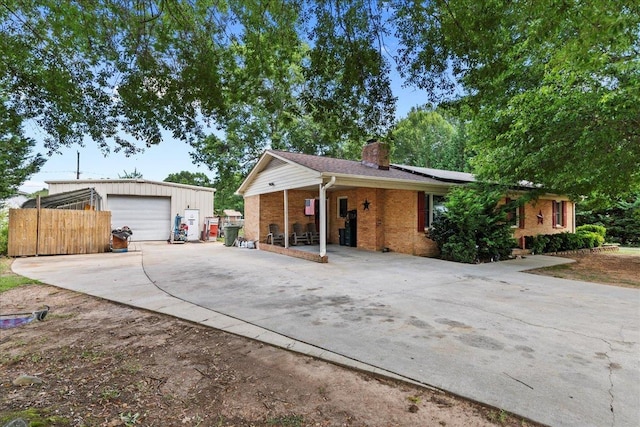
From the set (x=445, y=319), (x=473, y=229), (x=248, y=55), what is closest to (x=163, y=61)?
(x=248, y=55)

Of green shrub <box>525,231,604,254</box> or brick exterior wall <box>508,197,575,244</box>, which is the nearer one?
green shrub <box>525,231,604,254</box>

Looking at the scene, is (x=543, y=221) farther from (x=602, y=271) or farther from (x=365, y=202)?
(x=365, y=202)

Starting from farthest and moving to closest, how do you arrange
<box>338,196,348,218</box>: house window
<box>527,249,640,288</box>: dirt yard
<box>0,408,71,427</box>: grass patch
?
<box>338,196,348,218</box>: house window, <box>527,249,640,288</box>: dirt yard, <box>0,408,71,427</box>: grass patch

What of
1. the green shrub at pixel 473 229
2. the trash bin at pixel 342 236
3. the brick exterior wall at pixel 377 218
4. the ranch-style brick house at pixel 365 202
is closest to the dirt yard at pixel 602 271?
the green shrub at pixel 473 229

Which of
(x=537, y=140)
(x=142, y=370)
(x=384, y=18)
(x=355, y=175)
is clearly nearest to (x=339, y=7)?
(x=384, y=18)

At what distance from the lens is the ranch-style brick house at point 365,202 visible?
10500 millimetres

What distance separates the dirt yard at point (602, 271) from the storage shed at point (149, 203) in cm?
1693

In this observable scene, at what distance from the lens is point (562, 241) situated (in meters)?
13.3

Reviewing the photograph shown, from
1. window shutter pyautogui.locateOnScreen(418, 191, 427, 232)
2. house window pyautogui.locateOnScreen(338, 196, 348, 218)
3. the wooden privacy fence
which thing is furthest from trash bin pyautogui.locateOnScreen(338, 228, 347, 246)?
the wooden privacy fence

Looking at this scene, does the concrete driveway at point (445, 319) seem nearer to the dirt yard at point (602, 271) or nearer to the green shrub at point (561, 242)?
the dirt yard at point (602, 271)

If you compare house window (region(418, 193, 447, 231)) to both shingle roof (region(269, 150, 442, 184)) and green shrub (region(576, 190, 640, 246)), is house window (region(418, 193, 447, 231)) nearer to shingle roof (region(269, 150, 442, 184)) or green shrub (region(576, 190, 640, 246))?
shingle roof (region(269, 150, 442, 184))

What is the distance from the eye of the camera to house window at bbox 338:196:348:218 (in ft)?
46.3

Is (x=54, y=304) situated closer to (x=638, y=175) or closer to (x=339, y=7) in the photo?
(x=339, y=7)

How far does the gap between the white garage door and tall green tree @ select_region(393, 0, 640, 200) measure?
16100 mm
